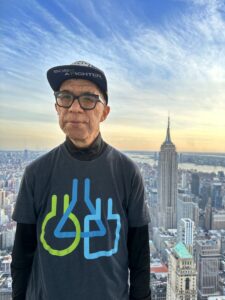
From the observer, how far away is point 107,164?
0.69 m

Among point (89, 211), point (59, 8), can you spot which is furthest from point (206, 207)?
point (59, 8)

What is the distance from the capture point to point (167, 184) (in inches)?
66.9

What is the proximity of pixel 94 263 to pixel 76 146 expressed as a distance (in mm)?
269

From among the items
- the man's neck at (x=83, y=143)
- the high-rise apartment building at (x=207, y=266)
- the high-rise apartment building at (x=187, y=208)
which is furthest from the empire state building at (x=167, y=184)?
the man's neck at (x=83, y=143)

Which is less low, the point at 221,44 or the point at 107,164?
the point at 221,44

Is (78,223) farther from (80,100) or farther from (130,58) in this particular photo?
(130,58)

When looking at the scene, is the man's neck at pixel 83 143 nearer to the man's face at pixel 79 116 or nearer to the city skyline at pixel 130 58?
the man's face at pixel 79 116

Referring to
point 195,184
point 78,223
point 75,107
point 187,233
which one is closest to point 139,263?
point 78,223

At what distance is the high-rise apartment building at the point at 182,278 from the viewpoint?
1.46 meters

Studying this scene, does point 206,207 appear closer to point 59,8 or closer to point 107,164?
point 107,164

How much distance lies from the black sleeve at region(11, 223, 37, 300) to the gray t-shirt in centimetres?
2

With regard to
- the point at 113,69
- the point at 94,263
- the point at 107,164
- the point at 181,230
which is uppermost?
the point at 113,69

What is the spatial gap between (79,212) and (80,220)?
0.02 m

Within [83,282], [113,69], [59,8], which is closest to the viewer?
[83,282]
